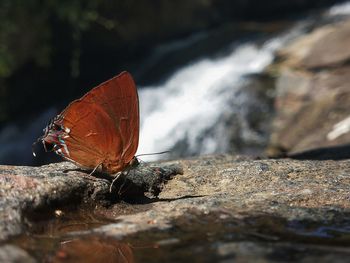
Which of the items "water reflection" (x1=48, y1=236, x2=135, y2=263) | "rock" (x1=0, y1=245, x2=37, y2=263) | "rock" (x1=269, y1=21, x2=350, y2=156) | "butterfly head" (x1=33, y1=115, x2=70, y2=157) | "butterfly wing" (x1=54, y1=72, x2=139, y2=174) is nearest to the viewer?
"rock" (x1=0, y1=245, x2=37, y2=263)

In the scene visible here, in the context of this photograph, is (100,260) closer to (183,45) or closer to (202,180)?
(202,180)

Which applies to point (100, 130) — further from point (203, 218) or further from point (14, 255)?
point (14, 255)

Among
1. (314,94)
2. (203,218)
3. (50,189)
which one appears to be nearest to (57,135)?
(50,189)

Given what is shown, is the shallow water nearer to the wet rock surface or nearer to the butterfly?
the wet rock surface

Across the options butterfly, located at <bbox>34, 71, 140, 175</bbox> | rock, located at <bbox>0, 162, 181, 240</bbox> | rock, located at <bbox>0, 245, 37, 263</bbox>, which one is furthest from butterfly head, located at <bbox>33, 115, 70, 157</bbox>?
rock, located at <bbox>0, 245, 37, 263</bbox>

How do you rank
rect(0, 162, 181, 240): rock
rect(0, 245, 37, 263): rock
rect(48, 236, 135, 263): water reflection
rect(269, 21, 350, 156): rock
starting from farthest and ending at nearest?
rect(269, 21, 350, 156): rock, rect(0, 162, 181, 240): rock, rect(48, 236, 135, 263): water reflection, rect(0, 245, 37, 263): rock

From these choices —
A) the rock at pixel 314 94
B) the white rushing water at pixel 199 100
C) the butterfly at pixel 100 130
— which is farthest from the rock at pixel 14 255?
the white rushing water at pixel 199 100

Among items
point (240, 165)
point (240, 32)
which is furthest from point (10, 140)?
point (240, 165)
